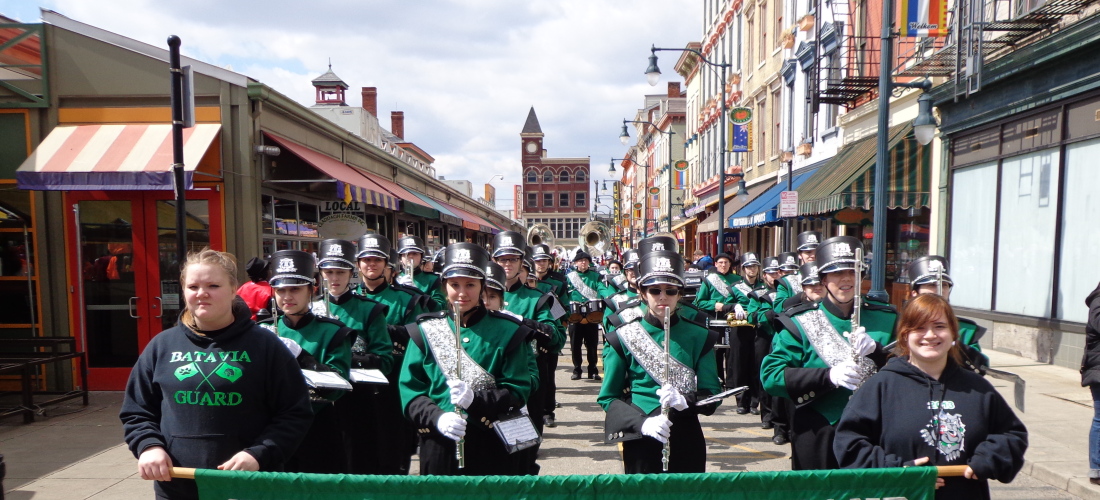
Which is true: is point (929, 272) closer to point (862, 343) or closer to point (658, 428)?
point (862, 343)

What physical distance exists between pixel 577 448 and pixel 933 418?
188 inches

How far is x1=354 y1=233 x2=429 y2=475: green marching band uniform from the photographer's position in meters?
5.29

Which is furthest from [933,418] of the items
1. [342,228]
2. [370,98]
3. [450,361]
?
[370,98]

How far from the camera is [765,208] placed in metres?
19.8

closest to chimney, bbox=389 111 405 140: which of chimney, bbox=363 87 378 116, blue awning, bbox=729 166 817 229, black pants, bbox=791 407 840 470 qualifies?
chimney, bbox=363 87 378 116

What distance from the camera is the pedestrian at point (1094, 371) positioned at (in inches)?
211

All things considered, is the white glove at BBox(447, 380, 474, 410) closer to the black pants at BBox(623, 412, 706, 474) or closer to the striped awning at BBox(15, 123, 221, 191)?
the black pants at BBox(623, 412, 706, 474)

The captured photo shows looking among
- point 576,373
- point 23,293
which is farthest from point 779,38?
point 23,293

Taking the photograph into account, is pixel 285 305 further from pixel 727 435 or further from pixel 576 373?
pixel 576 373

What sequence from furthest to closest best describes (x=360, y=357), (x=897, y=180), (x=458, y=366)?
(x=897, y=180) → (x=360, y=357) → (x=458, y=366)

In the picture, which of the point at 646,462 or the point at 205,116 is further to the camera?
the point at 205,116

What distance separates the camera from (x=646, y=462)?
392 centimetres

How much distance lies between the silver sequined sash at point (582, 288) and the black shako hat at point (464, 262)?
773cm

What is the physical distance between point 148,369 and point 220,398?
0.38 m
